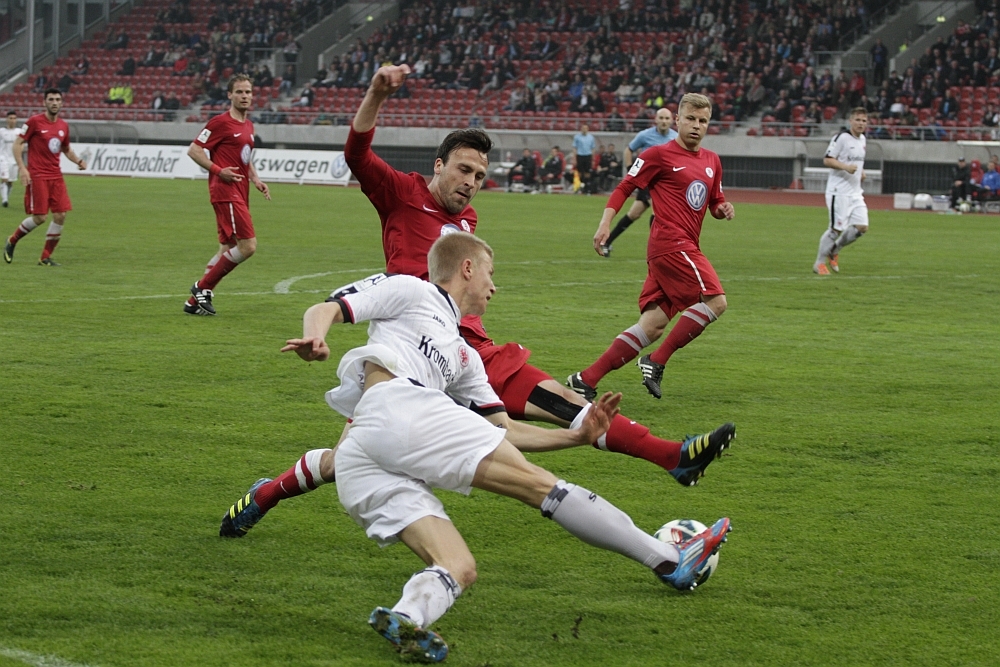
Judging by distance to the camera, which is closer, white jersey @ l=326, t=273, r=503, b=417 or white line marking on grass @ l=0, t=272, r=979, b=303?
white jersey @ l=326, t=273, r=503, b=417

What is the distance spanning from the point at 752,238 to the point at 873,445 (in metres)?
15.3

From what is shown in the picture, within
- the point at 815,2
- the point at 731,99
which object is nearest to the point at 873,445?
the point at 731,99

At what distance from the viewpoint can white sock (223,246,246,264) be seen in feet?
38.5

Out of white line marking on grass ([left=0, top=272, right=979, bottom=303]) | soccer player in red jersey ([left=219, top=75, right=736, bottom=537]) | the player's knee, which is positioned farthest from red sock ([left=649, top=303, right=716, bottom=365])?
white line marking on grass ([left=0, top=272, right=979, bottom=303])

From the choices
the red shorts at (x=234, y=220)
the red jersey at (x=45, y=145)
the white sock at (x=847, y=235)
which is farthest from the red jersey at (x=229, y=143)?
the white sock at (x=847, y=235)

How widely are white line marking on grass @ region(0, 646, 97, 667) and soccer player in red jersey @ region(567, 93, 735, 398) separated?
495 cm

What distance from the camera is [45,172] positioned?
15.9m

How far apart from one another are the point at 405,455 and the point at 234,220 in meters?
8.49

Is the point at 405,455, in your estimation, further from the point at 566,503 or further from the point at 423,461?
the point at 566,503

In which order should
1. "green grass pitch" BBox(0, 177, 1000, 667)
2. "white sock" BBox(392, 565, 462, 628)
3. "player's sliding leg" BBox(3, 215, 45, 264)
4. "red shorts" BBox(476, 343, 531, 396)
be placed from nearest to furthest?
1. "white sock" BBox(392, 565, 462, 628)
2. "green grass pitch" BBox(0, 177, 1000, 667)
3. "red shorts" BBox(476, 343, 531, 396)
4. "player's sliding leg" BBox(3, 215, 45, 264)

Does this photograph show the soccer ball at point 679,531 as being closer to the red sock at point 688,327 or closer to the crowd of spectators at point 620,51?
the red sock at point 688,327

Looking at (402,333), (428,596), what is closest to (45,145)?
(402,333)

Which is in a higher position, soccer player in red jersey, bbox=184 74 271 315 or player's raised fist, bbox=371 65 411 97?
player's raised fist, bbox=371 65 411 97

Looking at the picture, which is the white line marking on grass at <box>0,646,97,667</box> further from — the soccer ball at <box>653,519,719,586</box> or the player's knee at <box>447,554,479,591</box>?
the soccer ball at <box>653,519,719,586</box>
